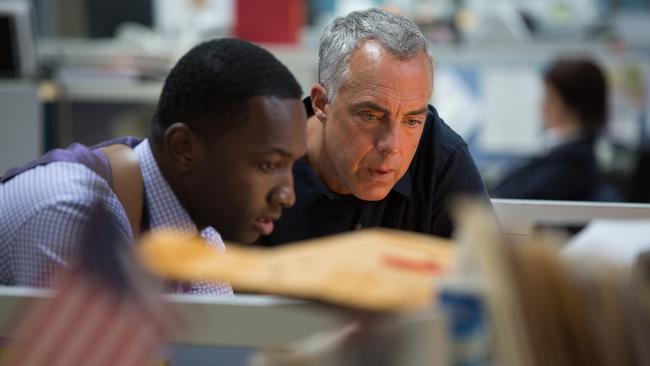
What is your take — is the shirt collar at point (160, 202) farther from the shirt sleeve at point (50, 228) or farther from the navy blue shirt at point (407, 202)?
the navy blue shirt at point (407, 202)

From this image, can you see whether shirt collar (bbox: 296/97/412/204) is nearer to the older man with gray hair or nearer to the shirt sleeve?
the older man with gray hair

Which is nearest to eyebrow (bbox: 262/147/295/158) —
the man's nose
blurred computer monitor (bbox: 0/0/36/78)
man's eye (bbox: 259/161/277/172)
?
man's eye (bbox: 259/161/277/172)

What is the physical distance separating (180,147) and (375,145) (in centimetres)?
41

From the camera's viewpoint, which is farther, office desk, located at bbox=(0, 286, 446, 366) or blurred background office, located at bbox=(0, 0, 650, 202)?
blurred background office, located at bbox=(0, 0, 650, 202)

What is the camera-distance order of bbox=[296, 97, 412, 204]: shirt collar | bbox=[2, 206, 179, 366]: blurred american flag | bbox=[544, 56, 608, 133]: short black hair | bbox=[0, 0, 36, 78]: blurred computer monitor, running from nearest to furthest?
bbox=[2, 206, 179, 366]: blurred american flag
bbox=[296, 97, 412, 204]: shirt collar
bbox=[544, 56, 608, 133]: short black hair
bbox=[0, 0, 36, 78]: blurred computer monitor

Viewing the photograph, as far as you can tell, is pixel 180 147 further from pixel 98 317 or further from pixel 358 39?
pixel 98 317

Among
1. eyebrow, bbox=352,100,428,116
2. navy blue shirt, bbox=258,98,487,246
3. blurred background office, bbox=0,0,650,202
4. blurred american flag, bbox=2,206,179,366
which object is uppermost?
blurred american flag, bbox=2,206,179,366

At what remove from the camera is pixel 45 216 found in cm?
134

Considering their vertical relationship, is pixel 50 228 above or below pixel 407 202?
above

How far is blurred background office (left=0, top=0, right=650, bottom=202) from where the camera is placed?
4211 millimetres

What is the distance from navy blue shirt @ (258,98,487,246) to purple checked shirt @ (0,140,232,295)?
54 centimetres

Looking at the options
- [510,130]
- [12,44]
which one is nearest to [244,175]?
[12,44]

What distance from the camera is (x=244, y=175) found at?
1399mm

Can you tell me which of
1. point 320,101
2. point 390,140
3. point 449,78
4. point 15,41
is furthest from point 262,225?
point 449,78
